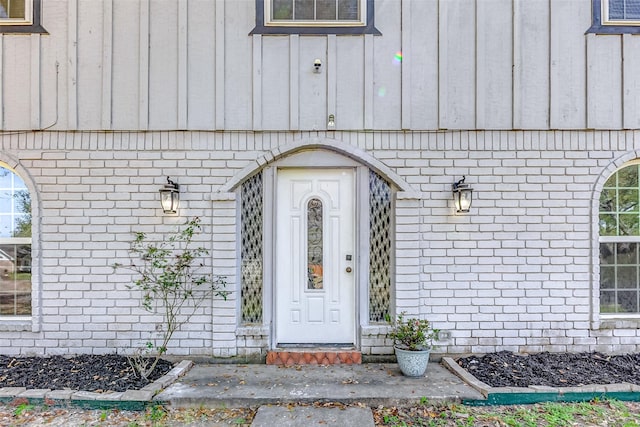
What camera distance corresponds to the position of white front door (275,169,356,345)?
14.8ft

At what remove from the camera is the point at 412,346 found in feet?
13.1

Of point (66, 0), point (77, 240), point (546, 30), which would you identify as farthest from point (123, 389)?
point (546, 30)

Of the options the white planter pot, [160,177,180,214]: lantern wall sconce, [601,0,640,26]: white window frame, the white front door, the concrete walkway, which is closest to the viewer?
the concrete walkway

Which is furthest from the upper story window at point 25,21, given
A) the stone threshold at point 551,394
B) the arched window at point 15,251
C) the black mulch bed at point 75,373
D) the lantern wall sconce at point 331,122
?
the stone threshold at point 551,394

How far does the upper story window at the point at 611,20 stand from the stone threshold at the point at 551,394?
3.88 m

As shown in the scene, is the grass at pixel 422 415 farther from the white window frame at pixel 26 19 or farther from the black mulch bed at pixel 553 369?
the white window frame at pixel 26 19

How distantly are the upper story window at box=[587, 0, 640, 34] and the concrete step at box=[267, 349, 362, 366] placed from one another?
4.69 m

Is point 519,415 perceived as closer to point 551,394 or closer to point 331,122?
point 551,394

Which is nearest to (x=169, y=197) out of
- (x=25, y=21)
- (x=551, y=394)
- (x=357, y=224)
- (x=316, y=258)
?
(x=316, y=258)

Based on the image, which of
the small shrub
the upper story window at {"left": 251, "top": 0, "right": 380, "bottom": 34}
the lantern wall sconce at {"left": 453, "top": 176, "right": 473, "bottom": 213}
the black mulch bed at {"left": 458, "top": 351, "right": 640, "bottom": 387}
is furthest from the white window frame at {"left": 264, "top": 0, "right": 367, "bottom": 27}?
the black mulch bed at {"left": 458, "top": 351, "right": 640, "bottom": 387}

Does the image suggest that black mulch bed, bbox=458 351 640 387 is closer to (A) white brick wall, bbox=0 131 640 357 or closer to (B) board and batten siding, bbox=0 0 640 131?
(A) white brick wall, bbox=0 131 640 357

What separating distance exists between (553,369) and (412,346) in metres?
1.53

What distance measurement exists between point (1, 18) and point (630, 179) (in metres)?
7.71

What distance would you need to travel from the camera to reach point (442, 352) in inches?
174
